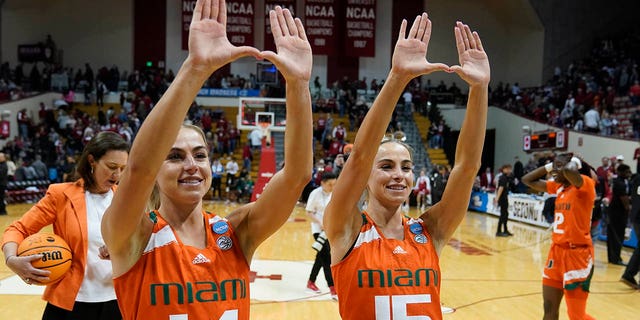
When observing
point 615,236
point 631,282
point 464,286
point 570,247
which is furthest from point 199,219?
point 615,236

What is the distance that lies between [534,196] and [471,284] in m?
8.48

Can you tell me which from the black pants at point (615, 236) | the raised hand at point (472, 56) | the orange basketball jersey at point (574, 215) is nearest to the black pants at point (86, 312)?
the raised hand at point (472, 56)

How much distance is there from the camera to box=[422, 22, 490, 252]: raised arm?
99.2 inches

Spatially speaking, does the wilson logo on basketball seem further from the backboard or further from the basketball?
the backboard

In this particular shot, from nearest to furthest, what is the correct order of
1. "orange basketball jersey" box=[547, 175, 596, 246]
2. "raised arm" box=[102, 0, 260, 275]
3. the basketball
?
"raised arm" box=[102, 0, 260, 275] < the basketball < "orange basketball jersey" box=[547, 175, 596, 246]

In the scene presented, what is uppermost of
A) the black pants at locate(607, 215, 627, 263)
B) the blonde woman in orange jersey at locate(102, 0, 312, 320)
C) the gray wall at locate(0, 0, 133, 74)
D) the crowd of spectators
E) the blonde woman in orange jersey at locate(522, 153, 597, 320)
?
the gray wall at locate(0, 0, 133, 74)

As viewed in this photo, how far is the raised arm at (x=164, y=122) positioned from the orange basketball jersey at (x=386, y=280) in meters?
1.07

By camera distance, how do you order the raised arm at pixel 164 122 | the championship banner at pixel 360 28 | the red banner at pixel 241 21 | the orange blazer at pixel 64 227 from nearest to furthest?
the raised arm at pixel 164 122, the orange blazer at pixel 64 227, the red banner at pixel 241 21, the championship banner at pixel 360 28

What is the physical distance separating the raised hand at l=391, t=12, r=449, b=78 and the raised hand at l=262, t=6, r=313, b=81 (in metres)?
0.49

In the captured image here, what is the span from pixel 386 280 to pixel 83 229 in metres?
1.73

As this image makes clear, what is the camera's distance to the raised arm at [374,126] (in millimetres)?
2227

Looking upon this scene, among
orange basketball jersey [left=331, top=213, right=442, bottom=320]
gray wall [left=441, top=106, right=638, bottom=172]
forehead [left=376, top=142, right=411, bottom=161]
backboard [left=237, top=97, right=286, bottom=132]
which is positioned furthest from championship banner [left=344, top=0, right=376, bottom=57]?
orange basketball jersey [left=331, top=213, right=442, bottom=320]

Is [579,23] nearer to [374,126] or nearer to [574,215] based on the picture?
[574,215]

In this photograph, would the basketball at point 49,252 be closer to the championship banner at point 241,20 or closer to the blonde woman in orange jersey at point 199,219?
the blonde woman in orange jersey at point 199,219
